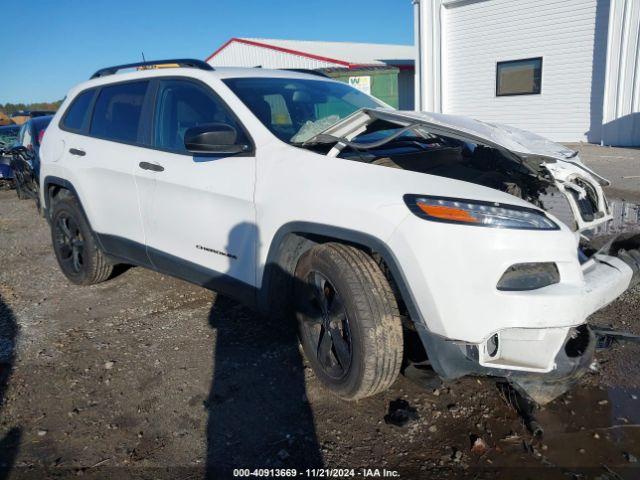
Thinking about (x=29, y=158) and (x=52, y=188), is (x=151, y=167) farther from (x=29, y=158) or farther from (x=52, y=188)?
(x=29, y=158)

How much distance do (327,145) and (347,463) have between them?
170 cm

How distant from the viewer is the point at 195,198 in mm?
3361

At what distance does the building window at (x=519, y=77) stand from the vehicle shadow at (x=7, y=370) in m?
13.7

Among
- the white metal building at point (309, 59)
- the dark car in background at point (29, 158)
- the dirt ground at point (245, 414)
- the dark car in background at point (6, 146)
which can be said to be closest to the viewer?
the dirt ground at point (245, 414)

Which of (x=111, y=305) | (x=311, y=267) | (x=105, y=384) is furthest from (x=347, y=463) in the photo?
(x=111, y=305)

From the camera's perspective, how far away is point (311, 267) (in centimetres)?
281

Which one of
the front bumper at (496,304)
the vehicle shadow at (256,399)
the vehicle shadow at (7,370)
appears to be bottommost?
the vehicle shadow at (256,399)

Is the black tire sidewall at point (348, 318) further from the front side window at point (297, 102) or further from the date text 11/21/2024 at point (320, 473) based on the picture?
the front side window at point (297, 102)

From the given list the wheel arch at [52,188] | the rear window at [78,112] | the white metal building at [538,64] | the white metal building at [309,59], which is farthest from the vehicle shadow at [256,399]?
the white metal building at [309,59]

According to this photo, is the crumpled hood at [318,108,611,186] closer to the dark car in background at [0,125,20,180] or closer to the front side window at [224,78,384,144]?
the front side window at [224,78,384,144]

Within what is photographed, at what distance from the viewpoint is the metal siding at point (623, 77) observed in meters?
11.6

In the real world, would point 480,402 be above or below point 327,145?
below

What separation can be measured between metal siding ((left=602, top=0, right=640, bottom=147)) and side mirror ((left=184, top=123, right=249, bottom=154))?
11949mm

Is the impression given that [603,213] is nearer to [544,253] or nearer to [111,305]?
[544,253]
